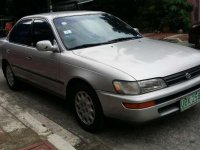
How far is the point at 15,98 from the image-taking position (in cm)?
650

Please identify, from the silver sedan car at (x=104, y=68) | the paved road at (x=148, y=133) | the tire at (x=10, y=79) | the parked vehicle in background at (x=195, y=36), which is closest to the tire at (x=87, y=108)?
the silver sedan car at (x=104, y=68)

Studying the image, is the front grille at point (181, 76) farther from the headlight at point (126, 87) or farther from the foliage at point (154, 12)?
the foliage at point (154, 12)

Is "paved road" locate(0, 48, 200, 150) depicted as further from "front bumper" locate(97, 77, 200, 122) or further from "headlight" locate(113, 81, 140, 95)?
"headlight" locate(113, 81, 140, 95)

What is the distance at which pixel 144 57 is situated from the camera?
14.5 feet

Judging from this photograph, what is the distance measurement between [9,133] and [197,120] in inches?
99.2

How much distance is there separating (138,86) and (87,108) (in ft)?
3.01

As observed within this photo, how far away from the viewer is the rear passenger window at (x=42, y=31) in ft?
17.5

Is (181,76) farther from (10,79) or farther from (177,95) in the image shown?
(10,79)

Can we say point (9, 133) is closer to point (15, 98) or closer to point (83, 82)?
point (83, 82)

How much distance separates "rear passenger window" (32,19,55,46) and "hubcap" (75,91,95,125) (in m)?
1.10

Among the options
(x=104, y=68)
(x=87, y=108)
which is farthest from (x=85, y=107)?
(x=104, y=68)

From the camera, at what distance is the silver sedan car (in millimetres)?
3949

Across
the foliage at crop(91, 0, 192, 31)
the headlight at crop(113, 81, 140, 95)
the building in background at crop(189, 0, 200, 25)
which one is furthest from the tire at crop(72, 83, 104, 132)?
the building in background at crop(189, 0, 200, 25)

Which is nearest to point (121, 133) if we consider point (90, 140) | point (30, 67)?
point (90, 140)
